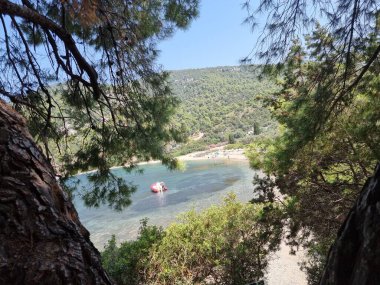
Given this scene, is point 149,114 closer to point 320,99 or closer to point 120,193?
point 120,193

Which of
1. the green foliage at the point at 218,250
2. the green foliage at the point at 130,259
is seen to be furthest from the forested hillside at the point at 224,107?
the green foliage at the point at 130,259

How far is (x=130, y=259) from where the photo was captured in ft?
19.0

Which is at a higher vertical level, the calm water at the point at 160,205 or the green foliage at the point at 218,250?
the green foliage at the point at 218,250

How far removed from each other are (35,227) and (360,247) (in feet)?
2.19

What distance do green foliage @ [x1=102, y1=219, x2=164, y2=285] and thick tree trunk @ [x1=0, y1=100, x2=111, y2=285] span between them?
516 centimetres

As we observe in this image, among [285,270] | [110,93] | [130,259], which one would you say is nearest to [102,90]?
[110,93]

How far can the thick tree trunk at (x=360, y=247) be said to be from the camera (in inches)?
21.1

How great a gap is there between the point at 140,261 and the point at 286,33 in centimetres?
471

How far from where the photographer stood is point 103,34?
3.27m

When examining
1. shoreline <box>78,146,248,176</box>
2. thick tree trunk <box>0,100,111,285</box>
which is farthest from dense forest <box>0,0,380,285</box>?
shoreline <box>78,146,248,176</box>

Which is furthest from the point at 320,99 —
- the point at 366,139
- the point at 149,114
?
the point at 149,114

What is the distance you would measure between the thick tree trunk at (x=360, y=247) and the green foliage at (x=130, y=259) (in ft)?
17.9

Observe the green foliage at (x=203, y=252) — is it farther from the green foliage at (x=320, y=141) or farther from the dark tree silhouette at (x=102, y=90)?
the dark tree silhouette at (x=102, y=90)

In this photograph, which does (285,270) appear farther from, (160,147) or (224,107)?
(224,107)
